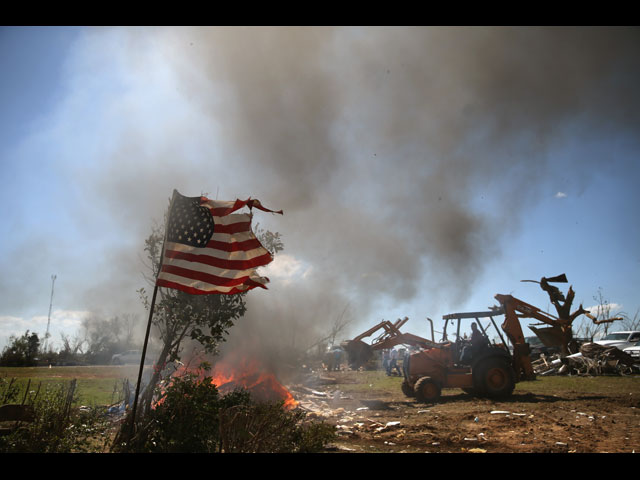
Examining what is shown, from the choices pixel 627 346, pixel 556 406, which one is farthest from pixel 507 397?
pixel 627 346

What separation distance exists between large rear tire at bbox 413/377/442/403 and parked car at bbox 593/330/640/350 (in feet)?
42.4

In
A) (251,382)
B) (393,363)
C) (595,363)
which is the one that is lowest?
(251,382)

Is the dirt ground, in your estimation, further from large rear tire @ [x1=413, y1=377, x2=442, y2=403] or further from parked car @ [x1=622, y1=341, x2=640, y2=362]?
parked car @ [x1=622, y1=341, x2=640, y2=362]

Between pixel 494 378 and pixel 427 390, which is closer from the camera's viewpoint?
pixel 494 378

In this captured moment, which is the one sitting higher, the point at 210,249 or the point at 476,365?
the point at 210,249

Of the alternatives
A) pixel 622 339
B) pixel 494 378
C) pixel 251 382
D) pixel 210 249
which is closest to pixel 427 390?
pixel 494 378

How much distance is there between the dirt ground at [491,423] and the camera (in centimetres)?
670

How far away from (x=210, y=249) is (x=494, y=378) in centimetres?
985

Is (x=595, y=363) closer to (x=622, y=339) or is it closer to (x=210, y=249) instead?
(x=622, y=339)

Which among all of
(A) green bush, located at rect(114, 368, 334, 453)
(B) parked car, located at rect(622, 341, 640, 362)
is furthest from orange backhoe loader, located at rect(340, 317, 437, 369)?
(B) parked car, located at rect(622, 341, 640, 362)

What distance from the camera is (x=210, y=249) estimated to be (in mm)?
5477

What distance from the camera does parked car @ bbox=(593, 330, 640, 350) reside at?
19812 millimetres

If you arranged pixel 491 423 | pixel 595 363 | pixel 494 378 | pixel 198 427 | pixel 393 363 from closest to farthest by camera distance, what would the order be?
pixel 198 427 → pixel 491 423 → pixel 494 378 → pixel 595 363 → pixel 393 363
